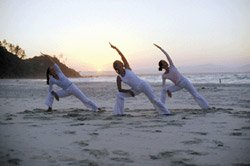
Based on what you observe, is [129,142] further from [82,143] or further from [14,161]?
[14,161]

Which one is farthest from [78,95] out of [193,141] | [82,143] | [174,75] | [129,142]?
[193,141]

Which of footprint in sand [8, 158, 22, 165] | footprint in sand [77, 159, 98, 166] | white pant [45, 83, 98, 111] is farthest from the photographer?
white pant [45, 83, 98, 111]

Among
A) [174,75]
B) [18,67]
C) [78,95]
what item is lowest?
[78,95]

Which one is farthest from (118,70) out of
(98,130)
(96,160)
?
(96,160)

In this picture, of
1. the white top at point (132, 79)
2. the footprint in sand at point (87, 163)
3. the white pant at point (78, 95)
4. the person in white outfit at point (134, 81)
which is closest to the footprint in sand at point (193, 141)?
the footprint in sand at point (87, 163)

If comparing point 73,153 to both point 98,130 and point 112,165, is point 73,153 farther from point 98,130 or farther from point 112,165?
point 98,130

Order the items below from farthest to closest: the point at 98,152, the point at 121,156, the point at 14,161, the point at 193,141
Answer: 1. the point at 193,141
2. the point at 98,152
3. the point at 121,156
4. the point at 14,161

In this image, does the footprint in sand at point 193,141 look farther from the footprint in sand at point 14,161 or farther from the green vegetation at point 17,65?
the green vegetation at point 17,65

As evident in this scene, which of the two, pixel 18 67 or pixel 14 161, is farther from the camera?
pixel 18 67

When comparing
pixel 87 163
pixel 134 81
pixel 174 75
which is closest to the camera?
pixel 87 163

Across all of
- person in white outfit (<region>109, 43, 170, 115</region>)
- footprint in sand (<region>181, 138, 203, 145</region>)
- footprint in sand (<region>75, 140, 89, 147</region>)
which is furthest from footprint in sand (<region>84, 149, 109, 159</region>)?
person in white outfit (<region>109, 43, 170, 115</region>)

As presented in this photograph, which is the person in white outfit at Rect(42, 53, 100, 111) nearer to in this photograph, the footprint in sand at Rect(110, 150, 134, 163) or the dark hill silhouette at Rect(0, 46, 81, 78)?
the footprint in sand at Rect(110, 150, 134, 163)

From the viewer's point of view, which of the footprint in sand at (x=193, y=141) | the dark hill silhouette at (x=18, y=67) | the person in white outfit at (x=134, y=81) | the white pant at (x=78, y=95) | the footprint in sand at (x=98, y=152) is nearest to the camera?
the footprint in sand at (x=98, y=152)

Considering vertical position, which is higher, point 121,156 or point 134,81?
point 134,81
